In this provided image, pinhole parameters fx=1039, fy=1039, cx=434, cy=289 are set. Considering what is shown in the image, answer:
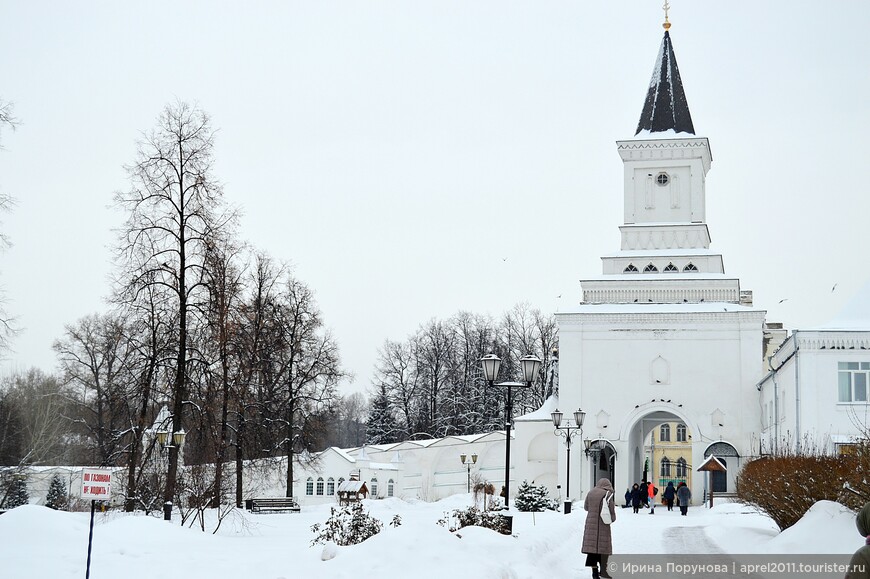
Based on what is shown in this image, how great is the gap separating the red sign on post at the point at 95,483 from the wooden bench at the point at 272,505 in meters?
25.2

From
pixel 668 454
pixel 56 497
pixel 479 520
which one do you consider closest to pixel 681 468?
pixel 668 454

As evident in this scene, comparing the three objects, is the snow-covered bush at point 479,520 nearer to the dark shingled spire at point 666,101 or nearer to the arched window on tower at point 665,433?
the dark shingled spire at point 666,101

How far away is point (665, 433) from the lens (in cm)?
8169

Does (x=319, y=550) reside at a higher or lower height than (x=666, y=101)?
lower

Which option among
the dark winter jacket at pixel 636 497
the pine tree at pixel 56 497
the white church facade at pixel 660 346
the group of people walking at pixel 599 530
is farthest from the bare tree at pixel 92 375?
the group of people walking at pixel 599 530

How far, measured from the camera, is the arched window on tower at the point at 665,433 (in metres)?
81.5

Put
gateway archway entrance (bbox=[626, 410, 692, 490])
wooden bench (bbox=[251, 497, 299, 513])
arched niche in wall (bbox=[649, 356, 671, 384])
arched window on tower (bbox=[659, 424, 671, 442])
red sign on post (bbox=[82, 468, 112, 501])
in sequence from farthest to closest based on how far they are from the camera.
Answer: arched window on tower (bbox=[659, 424, 671, 442]) → gateway archway entrance (bbox=[626, 410, 692, 490]) → arched niche in wall (bbox=[649, 356, 671, 384]) → wooden bench (bbox=[251, 497, 299, 513]) → red sign on post (bbox=[82, 468, 112, 501])

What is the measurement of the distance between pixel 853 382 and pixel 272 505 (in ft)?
67.4

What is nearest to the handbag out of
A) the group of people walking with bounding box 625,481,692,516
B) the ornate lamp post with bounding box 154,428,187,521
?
the ornate lamp post with bounding box 154,428,187,521

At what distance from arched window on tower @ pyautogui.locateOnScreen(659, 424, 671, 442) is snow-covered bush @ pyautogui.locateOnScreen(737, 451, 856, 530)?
61.4 meters

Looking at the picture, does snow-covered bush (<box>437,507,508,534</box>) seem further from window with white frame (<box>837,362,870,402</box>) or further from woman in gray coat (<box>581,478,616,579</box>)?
window with white frame (<box>837,362,870,402</box>)

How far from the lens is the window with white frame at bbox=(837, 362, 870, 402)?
35.1m

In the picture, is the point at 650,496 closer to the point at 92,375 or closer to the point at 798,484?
the point at 798,484

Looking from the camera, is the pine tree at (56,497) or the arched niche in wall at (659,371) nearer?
the pine tree at (56,497)
